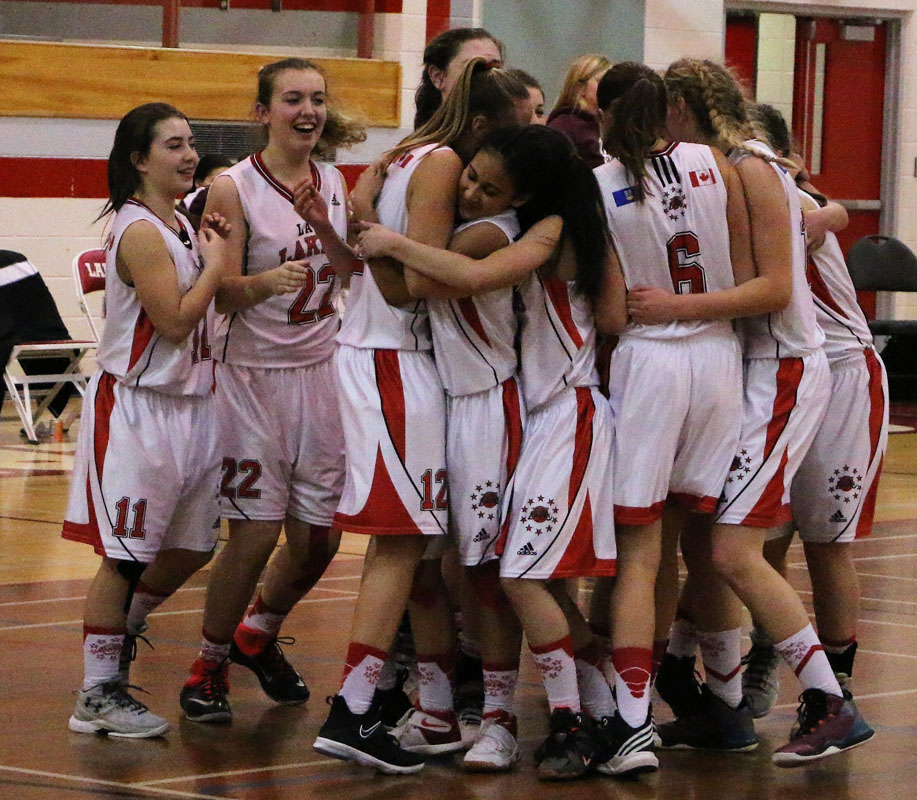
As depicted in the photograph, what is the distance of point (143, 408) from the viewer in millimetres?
3777

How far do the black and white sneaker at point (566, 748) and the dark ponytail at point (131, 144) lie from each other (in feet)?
5.08

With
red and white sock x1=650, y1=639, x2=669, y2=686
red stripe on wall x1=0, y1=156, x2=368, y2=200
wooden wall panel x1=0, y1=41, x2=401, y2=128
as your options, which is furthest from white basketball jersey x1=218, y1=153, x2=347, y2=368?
red stripe on wall x1=0, y1=156, x2=368, y2=200

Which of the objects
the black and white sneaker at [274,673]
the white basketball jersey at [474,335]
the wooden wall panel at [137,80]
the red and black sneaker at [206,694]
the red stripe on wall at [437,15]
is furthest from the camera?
the red stripe on wall at [437,15]

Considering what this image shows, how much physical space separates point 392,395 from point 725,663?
100cm

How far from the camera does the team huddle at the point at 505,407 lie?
346 cm

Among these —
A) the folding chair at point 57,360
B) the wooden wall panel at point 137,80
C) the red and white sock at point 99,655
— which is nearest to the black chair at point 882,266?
the wooden wall panel at point 137,80

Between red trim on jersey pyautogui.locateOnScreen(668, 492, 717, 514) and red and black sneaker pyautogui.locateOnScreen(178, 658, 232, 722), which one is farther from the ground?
red trim on jersey pyautogui.locateOnScreen(668, 492, 717, 514)

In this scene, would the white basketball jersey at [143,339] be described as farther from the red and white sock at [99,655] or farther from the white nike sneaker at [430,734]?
the white nike sneaker at [430,734]

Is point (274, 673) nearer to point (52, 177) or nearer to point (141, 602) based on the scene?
point (141, 602)

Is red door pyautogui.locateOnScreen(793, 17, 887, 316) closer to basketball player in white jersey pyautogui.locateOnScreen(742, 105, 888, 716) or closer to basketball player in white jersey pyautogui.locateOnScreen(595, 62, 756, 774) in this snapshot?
basketball player in white jersey pyautogui.locateOnScreen(742, 105, 888, 716)

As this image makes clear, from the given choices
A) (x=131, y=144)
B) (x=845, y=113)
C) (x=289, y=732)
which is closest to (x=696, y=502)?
(x=289, y=732)

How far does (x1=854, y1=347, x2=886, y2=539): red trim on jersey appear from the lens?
4.13 metres

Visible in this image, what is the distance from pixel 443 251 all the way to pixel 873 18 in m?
10.2

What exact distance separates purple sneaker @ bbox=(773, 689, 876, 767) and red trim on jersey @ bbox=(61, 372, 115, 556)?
5.17 ft
